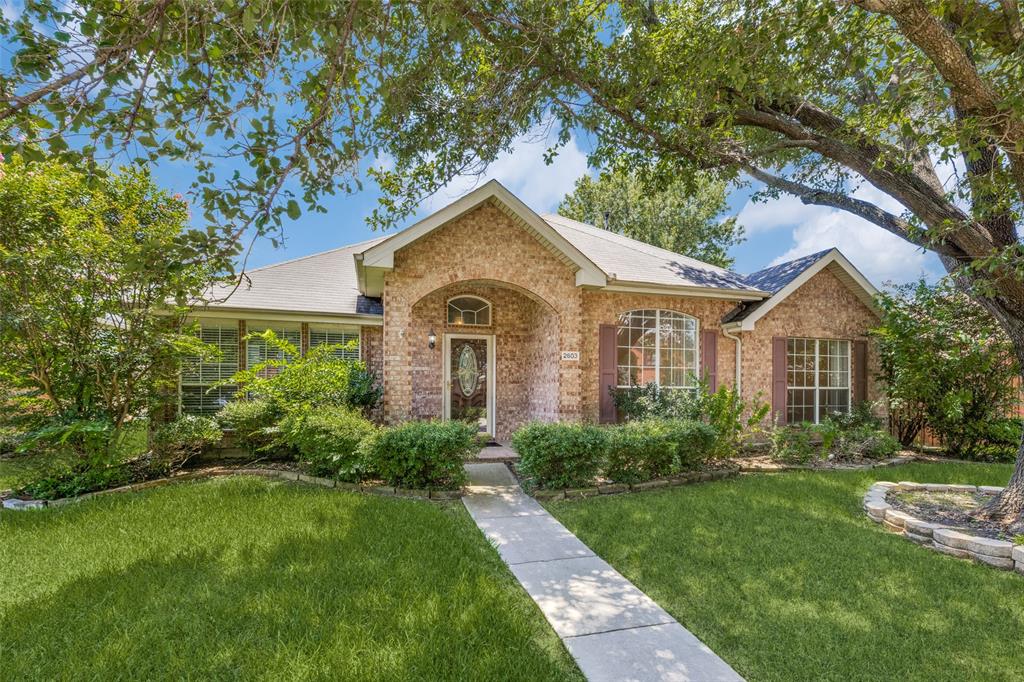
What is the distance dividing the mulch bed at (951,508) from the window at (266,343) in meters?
11.2

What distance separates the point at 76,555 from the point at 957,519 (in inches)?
404

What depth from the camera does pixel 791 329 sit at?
1174 centimetres

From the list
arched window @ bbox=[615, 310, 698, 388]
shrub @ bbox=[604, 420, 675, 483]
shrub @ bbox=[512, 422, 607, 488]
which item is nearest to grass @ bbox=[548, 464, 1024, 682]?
shrub @ bbox=[512, 422, 607, 488]

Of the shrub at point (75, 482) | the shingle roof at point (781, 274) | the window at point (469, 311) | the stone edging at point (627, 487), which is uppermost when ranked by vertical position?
the shingle roof at point (781, 274)

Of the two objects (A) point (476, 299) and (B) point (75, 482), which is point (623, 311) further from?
(B) point (75, 482)

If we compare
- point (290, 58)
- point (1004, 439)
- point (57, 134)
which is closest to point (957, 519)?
point (1004, 439)

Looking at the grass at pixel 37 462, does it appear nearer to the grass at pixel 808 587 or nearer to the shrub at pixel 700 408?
the grass at pixel 808 587

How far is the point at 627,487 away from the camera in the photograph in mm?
7605

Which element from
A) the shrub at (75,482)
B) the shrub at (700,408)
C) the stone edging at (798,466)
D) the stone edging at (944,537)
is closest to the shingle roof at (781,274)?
the shrub at (700,408)

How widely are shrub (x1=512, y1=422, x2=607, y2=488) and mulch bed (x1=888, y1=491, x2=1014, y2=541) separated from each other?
420cm

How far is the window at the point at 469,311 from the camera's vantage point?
36.8ft

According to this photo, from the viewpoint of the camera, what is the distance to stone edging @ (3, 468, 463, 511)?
6750 millimetres

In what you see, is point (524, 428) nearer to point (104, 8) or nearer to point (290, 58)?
point (290, 58)

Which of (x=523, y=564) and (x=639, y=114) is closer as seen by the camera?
(x=523, y=564)
